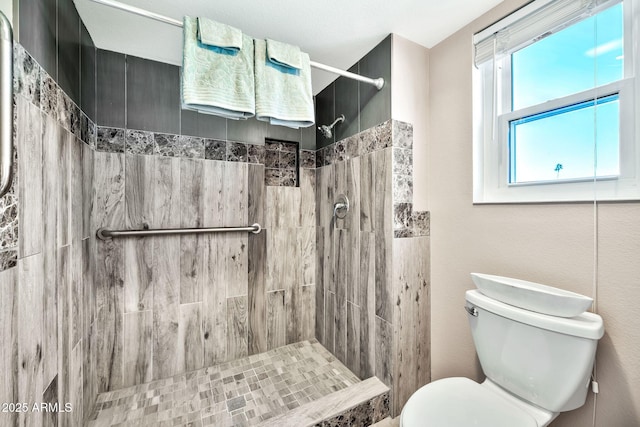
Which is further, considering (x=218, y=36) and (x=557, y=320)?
(x=218, y=36)

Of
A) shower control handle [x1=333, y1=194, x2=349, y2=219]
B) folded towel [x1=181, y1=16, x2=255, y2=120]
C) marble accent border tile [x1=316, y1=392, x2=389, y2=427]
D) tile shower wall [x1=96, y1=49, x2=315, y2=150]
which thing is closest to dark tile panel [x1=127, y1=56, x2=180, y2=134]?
tile shower wall [x1=96, y1=49, x2=315, y2=150]

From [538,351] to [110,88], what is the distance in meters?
2.39

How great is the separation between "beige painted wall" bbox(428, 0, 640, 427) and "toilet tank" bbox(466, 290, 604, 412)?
0.11 meters

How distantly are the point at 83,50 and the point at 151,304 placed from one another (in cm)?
140

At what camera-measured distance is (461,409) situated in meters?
0.92

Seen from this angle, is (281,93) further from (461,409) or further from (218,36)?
(461,409)

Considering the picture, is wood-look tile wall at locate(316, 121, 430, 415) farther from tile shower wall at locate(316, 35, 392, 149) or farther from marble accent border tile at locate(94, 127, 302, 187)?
marble accent border tile at locate(94, 127, 302, 187)

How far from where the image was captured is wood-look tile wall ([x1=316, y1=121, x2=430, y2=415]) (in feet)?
4.47

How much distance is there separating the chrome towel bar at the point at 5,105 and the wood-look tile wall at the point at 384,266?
1308 millimetres

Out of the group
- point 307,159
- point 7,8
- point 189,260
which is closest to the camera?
point 7,8

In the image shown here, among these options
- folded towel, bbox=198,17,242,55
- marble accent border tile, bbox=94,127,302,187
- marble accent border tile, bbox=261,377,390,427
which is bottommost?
marble accent border tile, bbox=261,377,390,427

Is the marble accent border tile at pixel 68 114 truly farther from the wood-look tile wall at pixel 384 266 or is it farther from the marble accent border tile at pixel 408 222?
the marble accent border tile at pixel 408 222

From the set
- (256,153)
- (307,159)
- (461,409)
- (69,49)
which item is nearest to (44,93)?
(69,49)

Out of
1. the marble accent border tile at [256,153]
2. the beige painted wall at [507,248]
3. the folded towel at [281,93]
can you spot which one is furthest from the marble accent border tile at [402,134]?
the marble accent border tile at [256,153]
